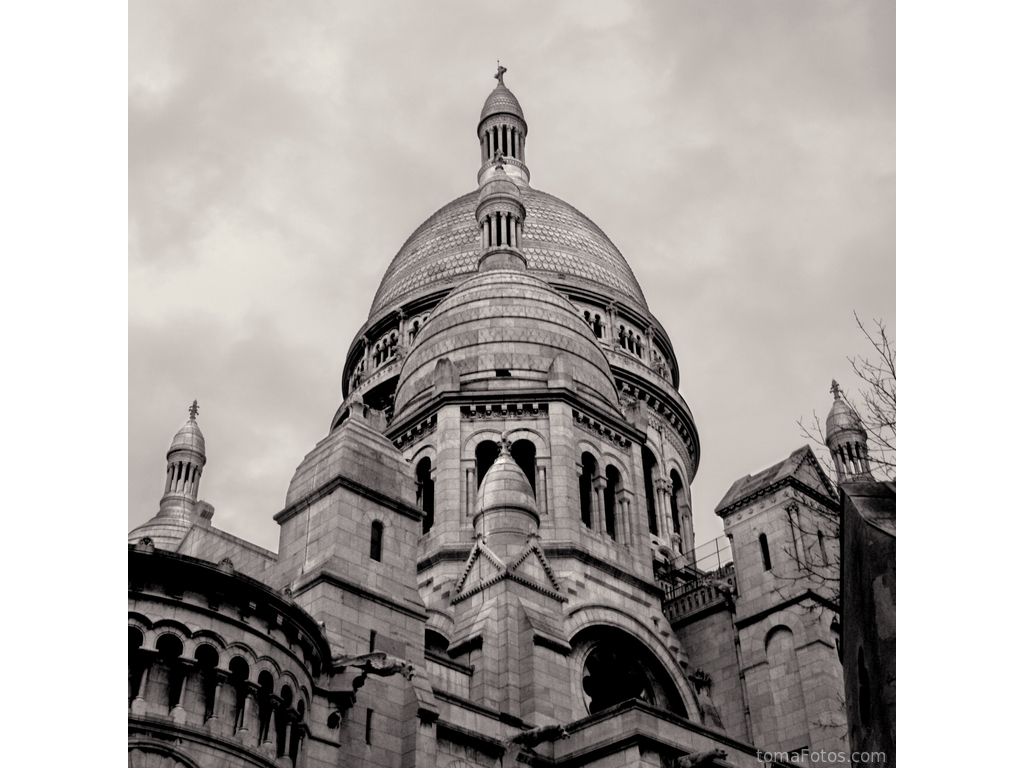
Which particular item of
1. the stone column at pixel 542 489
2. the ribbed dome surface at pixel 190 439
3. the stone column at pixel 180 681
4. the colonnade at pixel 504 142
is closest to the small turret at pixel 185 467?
the ribbed dome surface at pixel 190 439

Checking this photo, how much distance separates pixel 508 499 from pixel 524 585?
336 cm

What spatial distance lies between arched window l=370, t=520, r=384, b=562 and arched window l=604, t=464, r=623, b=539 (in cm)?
1294

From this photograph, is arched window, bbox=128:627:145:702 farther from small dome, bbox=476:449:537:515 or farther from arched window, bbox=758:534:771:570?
arched window, bbox=758:534:771:570

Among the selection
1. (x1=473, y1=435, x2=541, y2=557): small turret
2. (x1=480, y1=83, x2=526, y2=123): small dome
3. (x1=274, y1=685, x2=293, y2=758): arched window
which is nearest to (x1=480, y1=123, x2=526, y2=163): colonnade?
(x1=480, y1=83, x2=526, y2=123): small dome

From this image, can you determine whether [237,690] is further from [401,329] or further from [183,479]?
[401,329]

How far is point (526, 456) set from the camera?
121 feet

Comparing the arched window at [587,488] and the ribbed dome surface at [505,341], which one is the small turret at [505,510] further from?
the ribbed dome surface at [505,341]

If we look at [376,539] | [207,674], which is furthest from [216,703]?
[376,539]

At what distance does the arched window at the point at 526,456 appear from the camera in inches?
1426

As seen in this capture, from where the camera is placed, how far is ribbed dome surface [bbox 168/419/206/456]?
49.2 meters

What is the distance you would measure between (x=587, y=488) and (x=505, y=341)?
570cm
